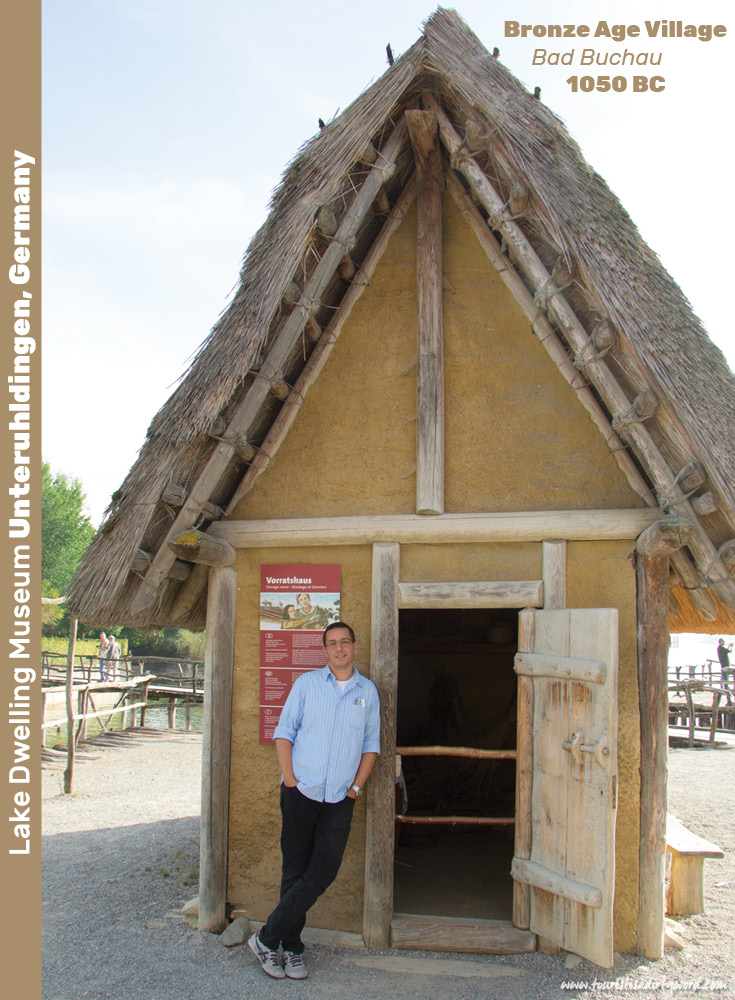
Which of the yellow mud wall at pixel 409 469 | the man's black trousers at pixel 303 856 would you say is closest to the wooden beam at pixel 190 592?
the yellow mud wall at pixel 409 469

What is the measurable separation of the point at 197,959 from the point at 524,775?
2.22 meters

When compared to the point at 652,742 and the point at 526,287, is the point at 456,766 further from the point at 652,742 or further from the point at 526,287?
the point at 526,287

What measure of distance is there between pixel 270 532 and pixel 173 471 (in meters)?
0.76

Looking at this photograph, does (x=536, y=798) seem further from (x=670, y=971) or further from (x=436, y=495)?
(x=436, y=495)

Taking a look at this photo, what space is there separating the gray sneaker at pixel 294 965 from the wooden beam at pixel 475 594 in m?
2.10

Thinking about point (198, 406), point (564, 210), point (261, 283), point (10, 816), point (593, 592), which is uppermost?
point (564, 210)

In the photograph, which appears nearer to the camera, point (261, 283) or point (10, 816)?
point (10, 816)

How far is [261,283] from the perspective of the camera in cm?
466

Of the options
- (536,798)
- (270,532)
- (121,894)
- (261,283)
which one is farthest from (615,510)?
(121,894)

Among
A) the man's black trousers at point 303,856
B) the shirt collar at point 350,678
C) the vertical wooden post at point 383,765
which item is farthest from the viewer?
the vertical wooden post at point 383,765

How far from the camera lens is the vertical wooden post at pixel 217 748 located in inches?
186

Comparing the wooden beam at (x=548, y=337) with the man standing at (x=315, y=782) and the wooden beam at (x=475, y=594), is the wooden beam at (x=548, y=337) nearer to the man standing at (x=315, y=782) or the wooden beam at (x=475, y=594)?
the wooden beam at (x=475, y=594)

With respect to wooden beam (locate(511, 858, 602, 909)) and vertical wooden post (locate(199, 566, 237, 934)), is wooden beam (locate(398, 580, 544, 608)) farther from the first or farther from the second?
wooden beam (locate(511, 858, 602, 909))

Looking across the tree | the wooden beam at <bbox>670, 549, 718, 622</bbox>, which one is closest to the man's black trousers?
the wooden beam at <bbox>670, 549, 718, 622</bbox>
